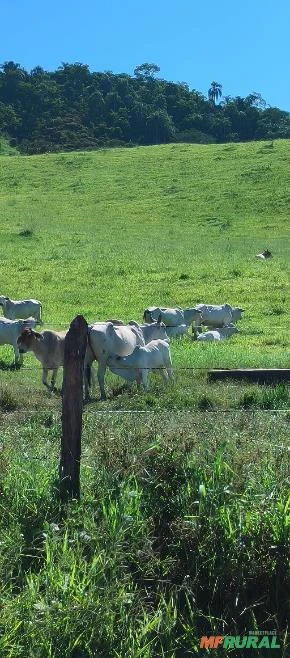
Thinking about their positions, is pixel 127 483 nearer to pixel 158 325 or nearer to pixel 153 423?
pixel 153 423

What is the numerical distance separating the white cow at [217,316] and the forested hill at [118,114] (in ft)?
207

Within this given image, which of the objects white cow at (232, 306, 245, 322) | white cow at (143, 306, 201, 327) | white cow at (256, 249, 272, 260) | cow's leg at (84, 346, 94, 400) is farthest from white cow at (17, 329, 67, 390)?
white cow at (256, 249, 272, 260)

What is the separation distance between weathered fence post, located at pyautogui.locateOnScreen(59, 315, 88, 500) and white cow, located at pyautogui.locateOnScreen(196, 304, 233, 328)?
18.1 meters

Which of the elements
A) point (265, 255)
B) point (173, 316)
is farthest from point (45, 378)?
point (265, 255)

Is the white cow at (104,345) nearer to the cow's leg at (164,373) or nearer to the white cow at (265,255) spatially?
the cow's leg at (164,373)

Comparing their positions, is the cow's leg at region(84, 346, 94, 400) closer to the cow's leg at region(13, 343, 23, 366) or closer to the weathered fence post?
the cow's leg at region(13, 343, 23, 366)

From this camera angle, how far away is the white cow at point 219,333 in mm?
22688

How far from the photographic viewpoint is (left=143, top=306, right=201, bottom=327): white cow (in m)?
22.8

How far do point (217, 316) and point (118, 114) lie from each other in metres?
83.7

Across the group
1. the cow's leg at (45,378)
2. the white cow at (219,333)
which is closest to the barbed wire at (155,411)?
the cow's leg at (45,378)

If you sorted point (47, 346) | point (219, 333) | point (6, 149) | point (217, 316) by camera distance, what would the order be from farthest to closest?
point (6, 149) → point (217, 316) → point (219, 333) → point (47, 346)

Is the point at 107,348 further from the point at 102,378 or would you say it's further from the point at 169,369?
the point at 169,369

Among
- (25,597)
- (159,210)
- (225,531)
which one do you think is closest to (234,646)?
(225,531)

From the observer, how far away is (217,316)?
2558 centimetres
